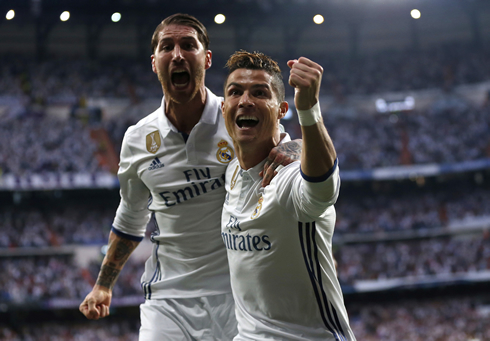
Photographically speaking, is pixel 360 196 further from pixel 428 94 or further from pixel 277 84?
pixel 277 84

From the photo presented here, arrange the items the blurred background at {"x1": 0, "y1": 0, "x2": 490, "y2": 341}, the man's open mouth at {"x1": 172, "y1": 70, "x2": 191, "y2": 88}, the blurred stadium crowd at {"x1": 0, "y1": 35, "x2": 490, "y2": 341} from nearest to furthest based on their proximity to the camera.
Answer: the man's open mouth at {"x1": 172, "y1": 70, "x2": 191, "y2": 88} → the blurred stadium crowd at {"x1": 0, "y1": 35, "x2": 490, "y2": 341} → the blurred background at {"x1": 0, "y1": 0, "x2": 490, "y2": 341}

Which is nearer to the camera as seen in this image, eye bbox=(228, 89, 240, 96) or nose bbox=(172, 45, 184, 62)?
eye bbox=(228, 89, 240, 96)

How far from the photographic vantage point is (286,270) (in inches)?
99.2

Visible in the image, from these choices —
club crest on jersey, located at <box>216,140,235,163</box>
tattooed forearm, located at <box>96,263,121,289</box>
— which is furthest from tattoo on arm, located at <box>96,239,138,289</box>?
club crest on jersey, located at <box>216,140,235,163</box>

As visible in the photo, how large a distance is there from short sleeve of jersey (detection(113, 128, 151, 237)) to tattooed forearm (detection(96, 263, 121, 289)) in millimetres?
297

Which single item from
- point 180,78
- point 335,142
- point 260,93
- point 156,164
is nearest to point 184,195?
point 156,164

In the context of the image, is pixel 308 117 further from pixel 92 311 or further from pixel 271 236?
pixel 92 311

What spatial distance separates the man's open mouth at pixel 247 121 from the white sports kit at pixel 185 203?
2.11 ft

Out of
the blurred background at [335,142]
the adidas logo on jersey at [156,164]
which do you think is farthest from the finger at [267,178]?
the blurred background at [335,142]

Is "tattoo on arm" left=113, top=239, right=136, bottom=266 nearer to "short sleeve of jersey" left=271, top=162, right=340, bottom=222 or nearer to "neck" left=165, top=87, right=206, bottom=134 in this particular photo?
"neck" left=165, top=87, right=206, bottom=134

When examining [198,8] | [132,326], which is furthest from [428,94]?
[132,326]

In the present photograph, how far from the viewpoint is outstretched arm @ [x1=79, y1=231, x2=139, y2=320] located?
3637 millimetres

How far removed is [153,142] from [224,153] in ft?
1.83

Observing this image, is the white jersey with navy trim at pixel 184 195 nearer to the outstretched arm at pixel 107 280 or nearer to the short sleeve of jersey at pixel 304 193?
the outstretched arm at pixel 107 280
